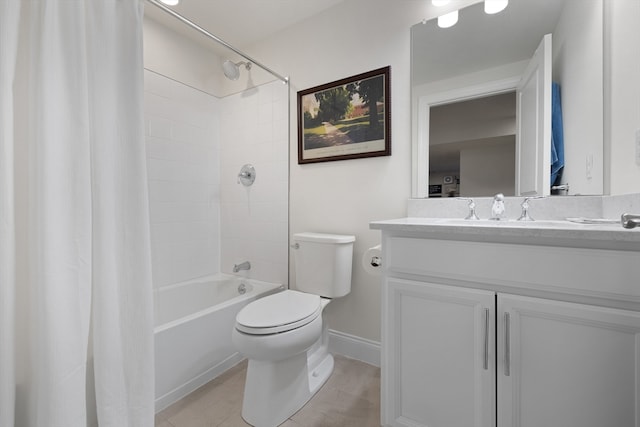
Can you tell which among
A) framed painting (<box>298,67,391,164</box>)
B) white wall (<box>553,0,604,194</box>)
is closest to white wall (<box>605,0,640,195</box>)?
white wall (<box>553,0,604,194</box>)

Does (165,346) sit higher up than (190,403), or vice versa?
(165,346)

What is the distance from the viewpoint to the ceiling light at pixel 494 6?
1402 millimetres

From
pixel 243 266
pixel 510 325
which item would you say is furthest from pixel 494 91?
pixel 243 266

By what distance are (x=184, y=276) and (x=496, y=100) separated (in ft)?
7.60

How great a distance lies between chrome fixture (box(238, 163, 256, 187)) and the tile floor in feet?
4.37

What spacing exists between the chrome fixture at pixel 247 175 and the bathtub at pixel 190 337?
0.79 metres

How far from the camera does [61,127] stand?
0.78 m

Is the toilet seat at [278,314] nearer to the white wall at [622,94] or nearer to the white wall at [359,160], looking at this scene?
the white wall at [359,160]

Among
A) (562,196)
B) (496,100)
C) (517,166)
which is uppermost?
(496,100)

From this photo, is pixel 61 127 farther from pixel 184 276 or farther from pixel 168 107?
pixel 184 276

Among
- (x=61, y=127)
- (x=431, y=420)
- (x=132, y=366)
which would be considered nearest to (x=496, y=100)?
(x=431, y=420)

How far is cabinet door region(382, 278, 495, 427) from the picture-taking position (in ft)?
3.14

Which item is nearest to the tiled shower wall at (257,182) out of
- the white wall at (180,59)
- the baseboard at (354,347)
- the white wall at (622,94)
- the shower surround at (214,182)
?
the shower surround at (214,182)

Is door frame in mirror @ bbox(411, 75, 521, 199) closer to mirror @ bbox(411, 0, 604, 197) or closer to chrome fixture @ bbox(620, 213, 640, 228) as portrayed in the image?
mirror @ bbox(411, 0, 604, 197)
